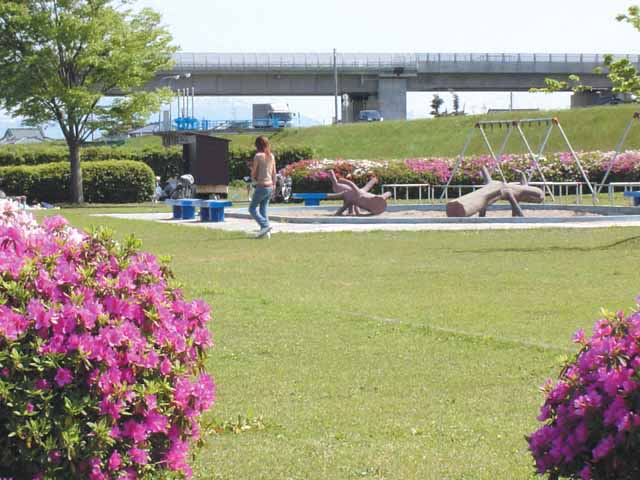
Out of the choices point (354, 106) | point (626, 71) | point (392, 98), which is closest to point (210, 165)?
point (626, 71)

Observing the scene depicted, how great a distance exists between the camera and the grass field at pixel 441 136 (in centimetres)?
6361

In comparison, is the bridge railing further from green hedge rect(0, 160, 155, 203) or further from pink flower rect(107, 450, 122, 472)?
pink flower rect(107, 450, 122, 472)

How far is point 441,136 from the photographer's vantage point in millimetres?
69125

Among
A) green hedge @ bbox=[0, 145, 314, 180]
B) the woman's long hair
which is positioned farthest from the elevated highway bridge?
the woman's long hair

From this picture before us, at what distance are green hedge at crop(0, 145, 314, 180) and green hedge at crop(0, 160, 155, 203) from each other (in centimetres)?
596

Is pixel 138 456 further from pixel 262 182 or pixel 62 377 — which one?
pixel 262 182

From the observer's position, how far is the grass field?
6361 cm

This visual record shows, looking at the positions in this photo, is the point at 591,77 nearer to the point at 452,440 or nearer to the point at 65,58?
the point at 65,58

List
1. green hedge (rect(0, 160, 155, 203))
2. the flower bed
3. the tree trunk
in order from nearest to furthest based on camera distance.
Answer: the flower bed → the tree trunk → green hedge (rect(0, 160, 155, 203))

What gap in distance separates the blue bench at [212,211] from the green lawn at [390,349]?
8.91 meters

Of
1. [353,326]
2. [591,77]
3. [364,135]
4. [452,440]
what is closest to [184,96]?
[364,135]

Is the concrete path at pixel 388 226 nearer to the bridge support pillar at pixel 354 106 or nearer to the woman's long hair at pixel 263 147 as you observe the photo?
the woman's long hair at pixel 263 147

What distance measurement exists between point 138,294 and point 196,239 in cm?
1638

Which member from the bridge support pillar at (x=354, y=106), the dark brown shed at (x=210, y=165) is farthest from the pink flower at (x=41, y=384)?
the bridge support pillar at (x=354, y=106)
